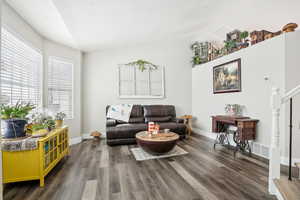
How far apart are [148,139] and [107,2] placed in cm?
248

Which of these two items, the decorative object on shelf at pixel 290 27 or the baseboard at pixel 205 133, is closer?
the decorative object on shelf at pixel 290 27

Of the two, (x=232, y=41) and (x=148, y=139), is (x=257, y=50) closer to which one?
(x=232, y=41)

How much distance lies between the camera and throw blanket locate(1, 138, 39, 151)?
5.93 ft

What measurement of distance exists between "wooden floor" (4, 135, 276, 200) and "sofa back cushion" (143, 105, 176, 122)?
163cm

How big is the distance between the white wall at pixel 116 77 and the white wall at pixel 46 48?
374 mm

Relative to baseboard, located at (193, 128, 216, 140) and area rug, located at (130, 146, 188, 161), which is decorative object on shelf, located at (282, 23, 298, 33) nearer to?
baseboard, located at (193, 128, 216, 140)

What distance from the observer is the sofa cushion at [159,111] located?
4.38 m

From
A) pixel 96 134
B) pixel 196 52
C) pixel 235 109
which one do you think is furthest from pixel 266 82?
pixel 96 134

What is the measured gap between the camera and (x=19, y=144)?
183 centimetres

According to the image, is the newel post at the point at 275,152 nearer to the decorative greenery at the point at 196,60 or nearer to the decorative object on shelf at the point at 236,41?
the decorative object on shelf at the point at 236,41

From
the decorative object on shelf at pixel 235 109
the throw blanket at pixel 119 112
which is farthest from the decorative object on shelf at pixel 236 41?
the throw blanket at pixel 119 112

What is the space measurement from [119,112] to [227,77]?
10.1ft

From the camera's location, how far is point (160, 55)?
4.86 metres

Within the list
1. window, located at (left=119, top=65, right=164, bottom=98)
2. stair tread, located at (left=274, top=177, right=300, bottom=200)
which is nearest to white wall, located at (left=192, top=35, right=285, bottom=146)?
stair tread, located at (left=274, top=177, right=300, bottom=200)
